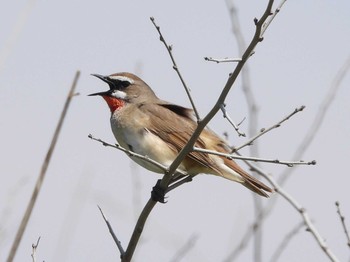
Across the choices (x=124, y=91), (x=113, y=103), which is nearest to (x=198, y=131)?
(x=113, y=103)

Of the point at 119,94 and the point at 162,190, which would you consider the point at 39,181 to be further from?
the point at 119,94

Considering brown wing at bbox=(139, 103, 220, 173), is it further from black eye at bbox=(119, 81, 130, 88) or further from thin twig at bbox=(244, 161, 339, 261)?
thin twig at bbox=(244, 161, 339, 261)

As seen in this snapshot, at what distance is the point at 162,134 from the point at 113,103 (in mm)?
621

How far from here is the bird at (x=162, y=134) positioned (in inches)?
221

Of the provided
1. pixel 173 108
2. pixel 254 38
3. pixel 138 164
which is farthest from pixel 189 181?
pixel 254 38

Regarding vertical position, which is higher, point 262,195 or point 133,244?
A: point 262,195

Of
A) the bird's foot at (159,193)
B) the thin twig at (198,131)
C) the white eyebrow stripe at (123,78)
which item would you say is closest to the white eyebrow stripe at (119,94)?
the white eyebrow stripe at (123,78)

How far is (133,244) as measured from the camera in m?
4.05

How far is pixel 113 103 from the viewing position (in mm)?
6352

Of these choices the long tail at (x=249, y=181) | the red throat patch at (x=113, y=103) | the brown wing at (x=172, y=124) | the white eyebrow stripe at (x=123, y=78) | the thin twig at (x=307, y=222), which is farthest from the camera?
the white eyebrow stripe at (x=123, y=78)

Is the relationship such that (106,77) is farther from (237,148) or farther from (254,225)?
(237,148)

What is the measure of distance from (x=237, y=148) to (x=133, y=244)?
79cm

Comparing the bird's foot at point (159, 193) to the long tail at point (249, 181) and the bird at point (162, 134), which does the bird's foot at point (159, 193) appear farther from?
the long tail at point (249, 181)

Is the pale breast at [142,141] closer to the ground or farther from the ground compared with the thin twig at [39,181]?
farther from the ground
